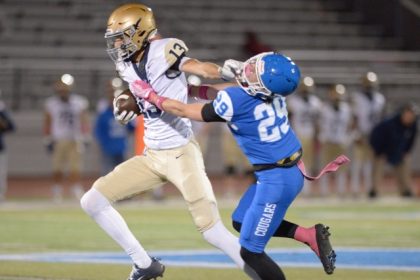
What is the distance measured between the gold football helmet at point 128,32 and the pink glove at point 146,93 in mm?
396

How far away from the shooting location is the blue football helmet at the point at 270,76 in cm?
740

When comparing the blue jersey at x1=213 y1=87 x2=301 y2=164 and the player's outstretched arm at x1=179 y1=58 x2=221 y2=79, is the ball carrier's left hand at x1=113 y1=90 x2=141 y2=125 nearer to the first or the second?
the player's outstretched arm at x1=179 y1=58 x2=221 y2=79

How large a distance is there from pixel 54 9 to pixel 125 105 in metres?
15.1

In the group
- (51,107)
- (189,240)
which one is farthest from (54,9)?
(189,240)

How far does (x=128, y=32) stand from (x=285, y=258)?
312cm

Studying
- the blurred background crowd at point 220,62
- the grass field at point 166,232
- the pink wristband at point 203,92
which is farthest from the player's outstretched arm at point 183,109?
the blurred background crowd at point 220,62

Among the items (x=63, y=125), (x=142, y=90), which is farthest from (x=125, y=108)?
(x=63, y=125)

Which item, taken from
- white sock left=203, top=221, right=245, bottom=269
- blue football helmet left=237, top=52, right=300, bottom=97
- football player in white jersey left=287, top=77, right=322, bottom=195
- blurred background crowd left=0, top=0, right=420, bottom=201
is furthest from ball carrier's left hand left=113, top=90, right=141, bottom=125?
football player in white jersey left=287, top=77, right=322, bottom=195

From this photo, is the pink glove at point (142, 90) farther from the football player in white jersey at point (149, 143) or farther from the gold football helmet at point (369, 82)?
the gold football helmet at point (369, 82)

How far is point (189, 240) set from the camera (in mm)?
12336

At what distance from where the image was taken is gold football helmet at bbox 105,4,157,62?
27.5ft

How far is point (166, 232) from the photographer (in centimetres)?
1313

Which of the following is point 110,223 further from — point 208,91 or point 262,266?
point 262,266

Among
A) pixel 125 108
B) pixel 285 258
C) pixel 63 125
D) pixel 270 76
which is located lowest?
pixel 63 125
